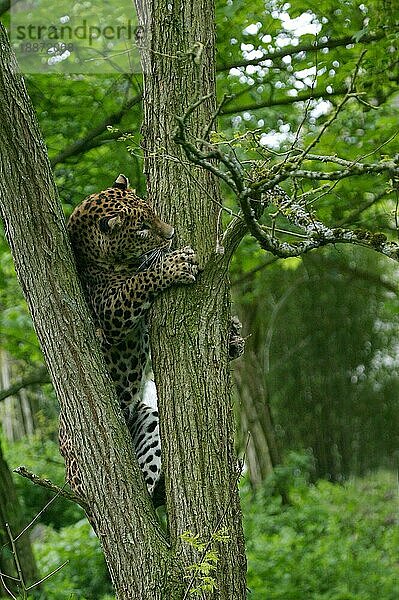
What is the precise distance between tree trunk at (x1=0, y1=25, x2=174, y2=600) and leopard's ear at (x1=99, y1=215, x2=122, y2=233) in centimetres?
54

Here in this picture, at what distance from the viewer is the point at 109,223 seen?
Result: 3.57 metres

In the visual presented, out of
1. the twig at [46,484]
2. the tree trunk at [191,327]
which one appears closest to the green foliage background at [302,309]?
the tree trunk at [191,327]

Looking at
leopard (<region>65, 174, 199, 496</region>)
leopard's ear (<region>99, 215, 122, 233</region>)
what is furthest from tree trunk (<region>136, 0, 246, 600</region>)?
leopard's ear (<region>99, 215, 122, 233</region>)

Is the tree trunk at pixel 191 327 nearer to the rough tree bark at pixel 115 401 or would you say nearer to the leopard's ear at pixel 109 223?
the rough tree bark at pixel 115 401

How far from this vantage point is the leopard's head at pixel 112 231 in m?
3.56

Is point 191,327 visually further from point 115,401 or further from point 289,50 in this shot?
point 289,50

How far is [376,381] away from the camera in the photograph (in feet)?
46.9

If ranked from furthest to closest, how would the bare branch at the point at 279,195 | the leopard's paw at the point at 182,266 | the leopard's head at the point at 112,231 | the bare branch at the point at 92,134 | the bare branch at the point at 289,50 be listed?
1. the bare branch at the point at 92,134
2. the bare branch at the point at 289,50
3. the leopard's head at the point at 112,231
4. the leopard's paw at the point at 182,266
5. the bare branch at the point at 279,195

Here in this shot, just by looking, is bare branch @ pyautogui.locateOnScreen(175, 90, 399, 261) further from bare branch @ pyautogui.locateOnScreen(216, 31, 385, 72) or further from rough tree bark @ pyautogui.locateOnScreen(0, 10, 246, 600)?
bare branch @ pyautogui.locateOnScreen(216, 31, 385, 72)

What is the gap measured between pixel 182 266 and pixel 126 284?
394mm

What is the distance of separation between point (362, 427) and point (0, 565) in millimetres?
9393

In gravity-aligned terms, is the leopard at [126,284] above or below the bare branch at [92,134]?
below

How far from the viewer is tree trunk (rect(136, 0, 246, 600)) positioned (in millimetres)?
3037

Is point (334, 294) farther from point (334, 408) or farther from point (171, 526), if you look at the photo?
point (171, 526)
